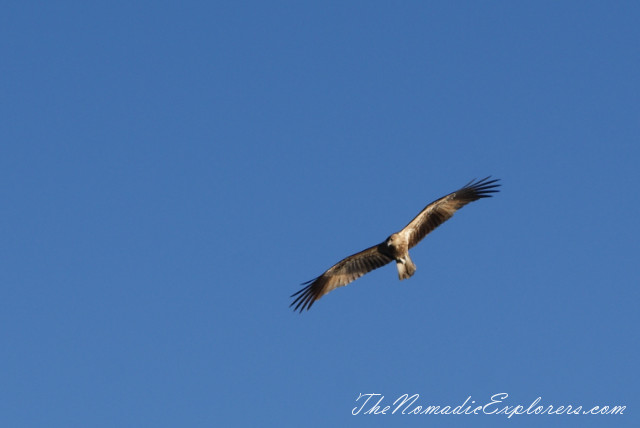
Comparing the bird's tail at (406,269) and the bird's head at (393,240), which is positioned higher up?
the bird's head at (393,240)

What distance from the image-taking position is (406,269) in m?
21.1

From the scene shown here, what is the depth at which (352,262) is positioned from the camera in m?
22.8

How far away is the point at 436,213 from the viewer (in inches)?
854

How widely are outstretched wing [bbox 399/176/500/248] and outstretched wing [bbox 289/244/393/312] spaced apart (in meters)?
0.84

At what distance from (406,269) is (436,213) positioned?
1.66 m

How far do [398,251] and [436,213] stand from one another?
139cm

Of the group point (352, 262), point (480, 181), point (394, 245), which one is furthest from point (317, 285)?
point (480, 181)

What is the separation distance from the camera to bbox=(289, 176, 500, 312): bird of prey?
21266 mm

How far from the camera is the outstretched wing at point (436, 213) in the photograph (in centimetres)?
2145

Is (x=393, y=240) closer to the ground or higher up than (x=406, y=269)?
higher up

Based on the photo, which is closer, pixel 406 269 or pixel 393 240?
pixel 406 269

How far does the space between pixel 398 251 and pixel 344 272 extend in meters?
2.29

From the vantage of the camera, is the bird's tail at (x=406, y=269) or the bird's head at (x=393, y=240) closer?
the bird's tail at (x=406, y=269)

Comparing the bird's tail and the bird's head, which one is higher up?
the bird's head
